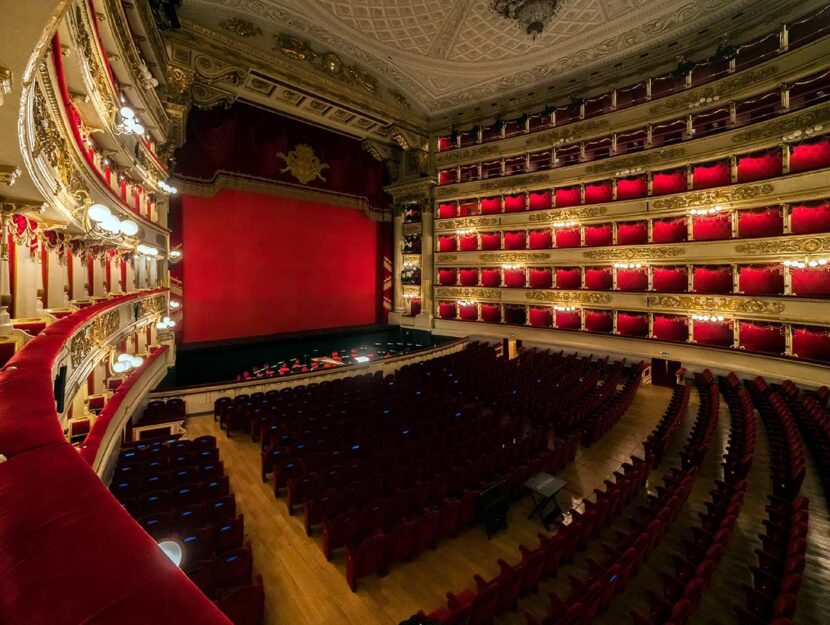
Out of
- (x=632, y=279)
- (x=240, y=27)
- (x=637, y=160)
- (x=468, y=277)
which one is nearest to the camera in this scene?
(x=240, y=27)

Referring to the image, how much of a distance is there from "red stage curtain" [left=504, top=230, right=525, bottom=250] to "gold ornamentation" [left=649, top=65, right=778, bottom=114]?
5.77m

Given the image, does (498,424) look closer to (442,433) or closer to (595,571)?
(442,433)

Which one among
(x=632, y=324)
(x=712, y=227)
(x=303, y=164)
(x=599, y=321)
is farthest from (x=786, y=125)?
(x=303, y=164)

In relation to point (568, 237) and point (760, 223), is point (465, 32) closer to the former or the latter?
point (568, 237)

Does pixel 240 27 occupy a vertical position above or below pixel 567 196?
above

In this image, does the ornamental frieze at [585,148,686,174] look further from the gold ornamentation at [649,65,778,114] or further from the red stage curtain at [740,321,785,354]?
the red stage curtain at [740,321,785,354]

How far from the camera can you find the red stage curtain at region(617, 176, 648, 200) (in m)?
12.8

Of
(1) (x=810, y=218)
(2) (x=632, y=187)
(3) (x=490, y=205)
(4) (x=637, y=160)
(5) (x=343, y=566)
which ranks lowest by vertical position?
(5) (x=343, y=566)

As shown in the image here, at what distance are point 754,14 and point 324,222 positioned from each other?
48.4ft

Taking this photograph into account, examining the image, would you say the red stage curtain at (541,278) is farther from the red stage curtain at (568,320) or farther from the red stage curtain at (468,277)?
the red stage curtain at (468,277)

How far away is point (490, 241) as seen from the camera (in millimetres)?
16422

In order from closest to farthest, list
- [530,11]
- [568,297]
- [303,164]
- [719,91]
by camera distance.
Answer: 1. [530,11]
2. [719,91]
3. [568,297]
4. [303,164]

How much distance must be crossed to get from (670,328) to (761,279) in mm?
2621

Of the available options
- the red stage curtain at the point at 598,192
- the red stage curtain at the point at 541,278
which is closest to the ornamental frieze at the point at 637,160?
the red stage curtain at the point at 598,192
